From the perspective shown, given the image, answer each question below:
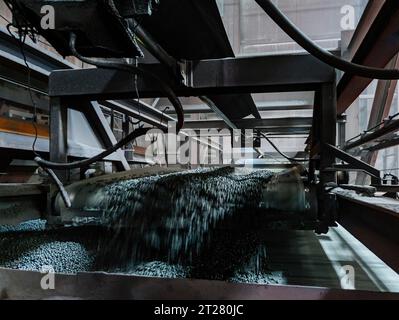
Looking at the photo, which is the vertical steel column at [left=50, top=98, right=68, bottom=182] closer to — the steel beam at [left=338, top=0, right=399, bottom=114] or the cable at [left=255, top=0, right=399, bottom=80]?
the cable at [left=255, top=0, right=399, bottom=80]

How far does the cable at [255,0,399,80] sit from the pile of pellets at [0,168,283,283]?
416mm

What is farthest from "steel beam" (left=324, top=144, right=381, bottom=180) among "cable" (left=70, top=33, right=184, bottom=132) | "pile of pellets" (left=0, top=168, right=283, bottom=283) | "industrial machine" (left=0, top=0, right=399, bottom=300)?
"cable" (left=70, top=33, right=184, bottom=132)

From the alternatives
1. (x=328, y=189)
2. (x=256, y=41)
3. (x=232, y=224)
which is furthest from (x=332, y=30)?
(x=232, y=224)

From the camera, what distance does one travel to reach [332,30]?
6.07 ft

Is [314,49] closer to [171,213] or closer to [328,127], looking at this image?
[328,127]

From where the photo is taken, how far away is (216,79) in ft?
3.42

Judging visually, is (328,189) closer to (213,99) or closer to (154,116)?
(213,99)

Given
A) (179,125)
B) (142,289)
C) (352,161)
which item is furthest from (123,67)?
(352,161)

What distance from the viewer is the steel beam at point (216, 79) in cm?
98

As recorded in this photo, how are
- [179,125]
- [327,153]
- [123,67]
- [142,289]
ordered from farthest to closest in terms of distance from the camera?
[179,125] → [327,153] → [123,67] → [142,289]

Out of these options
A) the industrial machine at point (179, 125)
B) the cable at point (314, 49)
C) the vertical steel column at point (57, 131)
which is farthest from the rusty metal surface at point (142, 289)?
the vertical steel column at point (57, 131)

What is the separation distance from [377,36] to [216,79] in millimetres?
487

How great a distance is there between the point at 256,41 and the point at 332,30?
469 mm

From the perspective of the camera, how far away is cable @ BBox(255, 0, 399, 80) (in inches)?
25.8
